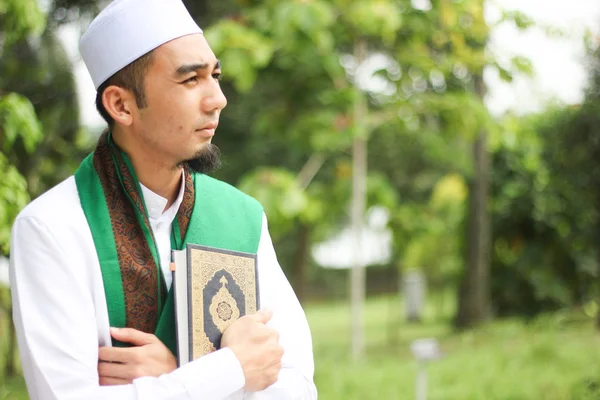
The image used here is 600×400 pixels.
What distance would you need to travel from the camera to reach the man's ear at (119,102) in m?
1.50

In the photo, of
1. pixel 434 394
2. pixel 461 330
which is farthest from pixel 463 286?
pixel 434 394

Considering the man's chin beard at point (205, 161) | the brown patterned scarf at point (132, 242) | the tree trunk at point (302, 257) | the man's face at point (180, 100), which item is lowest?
the tree trunk at point (302, 257)

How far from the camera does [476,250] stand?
30.2ft

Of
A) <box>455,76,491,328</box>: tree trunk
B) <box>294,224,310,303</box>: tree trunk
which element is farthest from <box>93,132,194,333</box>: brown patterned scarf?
<box>294,224,310,303</box>: tree trunk

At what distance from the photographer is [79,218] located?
1.45 m

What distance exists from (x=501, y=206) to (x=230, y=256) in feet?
30.8

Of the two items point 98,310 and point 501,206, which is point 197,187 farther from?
point 501,206

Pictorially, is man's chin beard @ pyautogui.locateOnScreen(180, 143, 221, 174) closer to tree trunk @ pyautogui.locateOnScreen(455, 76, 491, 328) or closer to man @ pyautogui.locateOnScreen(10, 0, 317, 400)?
man @ pyautogui.locateOnScreen(10, 0, 317, 400)

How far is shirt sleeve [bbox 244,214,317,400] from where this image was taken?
1.54 meters

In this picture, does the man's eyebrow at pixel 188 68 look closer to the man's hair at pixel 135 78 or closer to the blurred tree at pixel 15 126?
the man's hair at pixel 135 78

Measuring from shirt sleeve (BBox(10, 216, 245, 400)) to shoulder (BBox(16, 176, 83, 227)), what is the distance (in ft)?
0.04

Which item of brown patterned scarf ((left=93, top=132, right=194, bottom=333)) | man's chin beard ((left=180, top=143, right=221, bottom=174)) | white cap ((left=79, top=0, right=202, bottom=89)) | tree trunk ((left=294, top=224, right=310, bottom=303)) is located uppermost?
white cap ((left=79, top=0, right=202, bottom=89))

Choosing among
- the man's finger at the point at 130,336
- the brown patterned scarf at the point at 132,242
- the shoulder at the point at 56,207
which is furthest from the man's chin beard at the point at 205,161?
the man's finger at the point at 130,336

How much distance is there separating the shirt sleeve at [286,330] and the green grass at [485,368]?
129 inches
